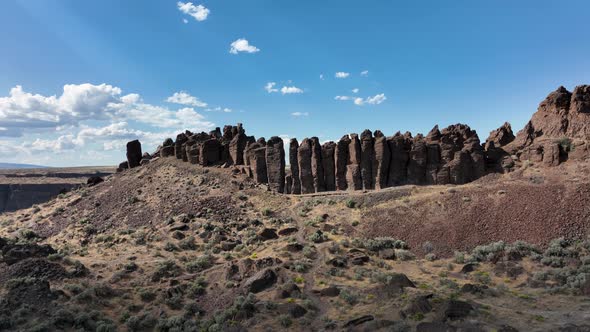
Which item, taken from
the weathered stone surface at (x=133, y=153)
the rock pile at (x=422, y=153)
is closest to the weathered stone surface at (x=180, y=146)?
the weathered stone surface at (x=133, y=153)

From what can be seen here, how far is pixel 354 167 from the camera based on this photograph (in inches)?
1847

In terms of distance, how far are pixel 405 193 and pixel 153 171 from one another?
43523mm

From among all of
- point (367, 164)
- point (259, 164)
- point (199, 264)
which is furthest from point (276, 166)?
point (199, 264)

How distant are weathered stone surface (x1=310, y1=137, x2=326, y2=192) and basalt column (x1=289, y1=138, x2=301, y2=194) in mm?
2477

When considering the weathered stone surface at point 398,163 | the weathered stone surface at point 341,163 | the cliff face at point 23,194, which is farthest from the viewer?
the cliff face at point 23,194

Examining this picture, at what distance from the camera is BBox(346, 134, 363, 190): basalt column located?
153ft

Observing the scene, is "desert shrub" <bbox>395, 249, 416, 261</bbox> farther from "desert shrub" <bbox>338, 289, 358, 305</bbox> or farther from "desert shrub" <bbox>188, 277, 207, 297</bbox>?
"desert shrub" <bbox>188, 277, 207, 297</bbox>

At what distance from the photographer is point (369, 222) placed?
131ft

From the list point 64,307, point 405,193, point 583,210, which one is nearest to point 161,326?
point 64,307

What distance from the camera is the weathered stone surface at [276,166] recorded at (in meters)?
52.0

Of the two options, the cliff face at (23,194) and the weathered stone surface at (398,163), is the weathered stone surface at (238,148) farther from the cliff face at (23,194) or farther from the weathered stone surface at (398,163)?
the cliff face at (23,194)

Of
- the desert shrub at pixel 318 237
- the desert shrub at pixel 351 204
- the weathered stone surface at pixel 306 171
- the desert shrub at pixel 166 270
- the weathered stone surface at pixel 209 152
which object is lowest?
the desert shrub at pixel 166 270

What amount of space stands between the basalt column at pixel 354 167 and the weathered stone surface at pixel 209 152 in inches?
962

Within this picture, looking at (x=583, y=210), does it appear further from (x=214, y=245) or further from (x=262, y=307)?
(x=214, y=245)
